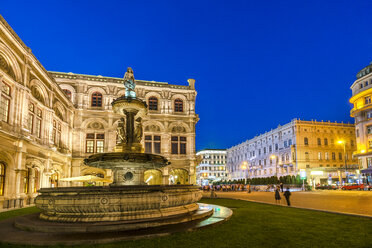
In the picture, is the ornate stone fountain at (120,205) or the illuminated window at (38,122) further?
the illuminated window at (38,122)

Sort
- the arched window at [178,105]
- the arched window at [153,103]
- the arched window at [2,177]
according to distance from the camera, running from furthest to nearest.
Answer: the arched window at [178,105], the arched window at [153,103], the arched window at [2,177]

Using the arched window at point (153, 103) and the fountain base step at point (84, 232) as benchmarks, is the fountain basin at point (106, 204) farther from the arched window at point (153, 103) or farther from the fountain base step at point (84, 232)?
the arched window at point (153, 103)

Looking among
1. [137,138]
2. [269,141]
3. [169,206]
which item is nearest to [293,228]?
[169,206]

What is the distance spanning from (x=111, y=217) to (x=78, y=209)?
1.02 m

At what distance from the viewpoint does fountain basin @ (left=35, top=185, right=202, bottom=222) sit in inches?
332

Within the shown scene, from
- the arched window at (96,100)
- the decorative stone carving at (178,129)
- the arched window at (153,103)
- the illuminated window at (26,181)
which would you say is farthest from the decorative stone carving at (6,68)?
the decorative stone carving at (178,129)

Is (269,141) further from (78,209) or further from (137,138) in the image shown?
(78,209)

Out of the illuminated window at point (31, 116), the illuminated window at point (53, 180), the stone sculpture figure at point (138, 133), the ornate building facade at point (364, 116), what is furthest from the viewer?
the ornate building facade at point (364, 116)

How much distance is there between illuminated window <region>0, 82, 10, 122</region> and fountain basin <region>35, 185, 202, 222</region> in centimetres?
1253

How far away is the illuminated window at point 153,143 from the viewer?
3914cm

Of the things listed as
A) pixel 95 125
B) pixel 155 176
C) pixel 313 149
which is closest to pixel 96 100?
pixel 95 125

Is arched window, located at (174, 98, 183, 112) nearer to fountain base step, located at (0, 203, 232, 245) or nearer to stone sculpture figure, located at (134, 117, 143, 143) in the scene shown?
stone sculpture figure, located at (134, 117, 143, 143)

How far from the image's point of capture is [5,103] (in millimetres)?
19531

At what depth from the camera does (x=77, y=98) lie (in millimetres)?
37281
